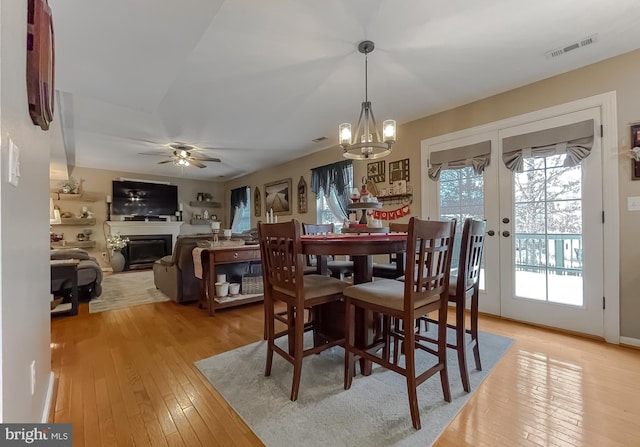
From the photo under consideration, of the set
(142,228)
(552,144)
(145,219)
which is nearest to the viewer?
(552,144)

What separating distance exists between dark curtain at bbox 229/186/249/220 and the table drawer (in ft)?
13.7

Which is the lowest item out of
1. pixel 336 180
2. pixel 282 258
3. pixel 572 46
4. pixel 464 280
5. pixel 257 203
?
pixel 464 280

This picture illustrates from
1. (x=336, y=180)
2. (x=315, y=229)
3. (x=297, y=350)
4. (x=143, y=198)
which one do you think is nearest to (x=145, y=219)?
(x=143, y=198)

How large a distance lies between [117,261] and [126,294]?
273cm

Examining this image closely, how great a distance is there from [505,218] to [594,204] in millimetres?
687

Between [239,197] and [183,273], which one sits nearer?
[183,273]

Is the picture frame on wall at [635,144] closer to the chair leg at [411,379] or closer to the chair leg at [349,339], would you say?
the chair leg at [411,379]

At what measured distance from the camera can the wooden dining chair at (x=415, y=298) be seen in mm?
1392

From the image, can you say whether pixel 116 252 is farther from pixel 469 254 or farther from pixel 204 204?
pixel 469 254

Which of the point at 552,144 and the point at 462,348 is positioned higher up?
the point at 552,144

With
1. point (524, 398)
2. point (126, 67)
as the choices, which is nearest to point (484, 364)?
point (524, 398)

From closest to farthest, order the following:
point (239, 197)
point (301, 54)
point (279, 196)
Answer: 1. point (301, 54)
2. point (279, 196)
3. point (239, 197)

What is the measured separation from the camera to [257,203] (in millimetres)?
6988

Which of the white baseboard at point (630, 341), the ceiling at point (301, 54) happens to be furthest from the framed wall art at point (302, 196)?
the white baseboard at point (630, 341)
